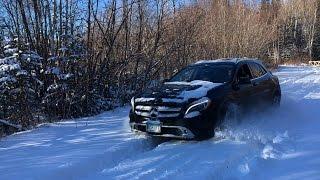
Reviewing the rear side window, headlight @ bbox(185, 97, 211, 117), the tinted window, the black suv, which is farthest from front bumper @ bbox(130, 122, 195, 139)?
the rear side window

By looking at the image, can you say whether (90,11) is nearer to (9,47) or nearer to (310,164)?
(9,47)

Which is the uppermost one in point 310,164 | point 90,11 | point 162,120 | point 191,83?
point 90,11

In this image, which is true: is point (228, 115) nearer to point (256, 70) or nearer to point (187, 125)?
point (187, 125)

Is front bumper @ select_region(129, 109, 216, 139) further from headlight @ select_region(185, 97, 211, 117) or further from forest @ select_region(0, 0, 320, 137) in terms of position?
forest @ select_region(0, 0, 320, 137)

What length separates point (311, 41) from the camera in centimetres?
7156

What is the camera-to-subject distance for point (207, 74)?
407 inches

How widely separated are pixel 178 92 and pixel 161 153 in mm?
1501

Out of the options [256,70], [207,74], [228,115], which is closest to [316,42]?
[256,70]

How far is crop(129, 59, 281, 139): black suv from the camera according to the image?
28.2 feet

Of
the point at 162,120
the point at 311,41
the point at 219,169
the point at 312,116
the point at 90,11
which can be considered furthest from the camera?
the point at 311,41

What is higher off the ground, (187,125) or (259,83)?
(259,83)

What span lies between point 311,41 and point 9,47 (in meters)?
65.4

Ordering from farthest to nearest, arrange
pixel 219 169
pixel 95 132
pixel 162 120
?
pixel 95 132, pixel 162 120, pixel 219 169

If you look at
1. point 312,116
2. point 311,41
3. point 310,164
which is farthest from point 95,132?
point 311,41
